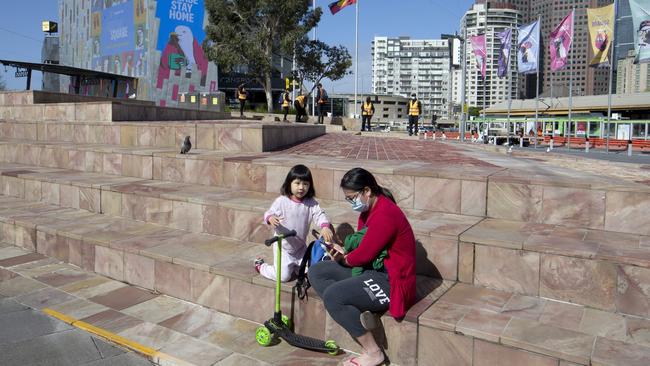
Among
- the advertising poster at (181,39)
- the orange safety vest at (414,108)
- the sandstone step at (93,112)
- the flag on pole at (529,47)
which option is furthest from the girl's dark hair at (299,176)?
the advertising poster at (181,39)

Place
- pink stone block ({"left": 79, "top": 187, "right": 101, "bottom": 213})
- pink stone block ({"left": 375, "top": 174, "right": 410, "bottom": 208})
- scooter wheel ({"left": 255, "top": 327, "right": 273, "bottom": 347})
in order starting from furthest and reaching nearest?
pink stone block ({"left": 79, "top": 187, "right": 101, "bottom": 213}) → pink stone block ({"left": 375, "top": 174, "right": 410, "bottom": 208}) → scooter wheel ({"left": 255, "top": 327, "right": 273, "bottom": 347})

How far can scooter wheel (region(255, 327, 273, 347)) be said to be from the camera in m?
3.95

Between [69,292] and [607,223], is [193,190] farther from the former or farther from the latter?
[607,223]

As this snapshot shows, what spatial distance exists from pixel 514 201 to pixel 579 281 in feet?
4.51

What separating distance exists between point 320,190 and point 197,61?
4318cm

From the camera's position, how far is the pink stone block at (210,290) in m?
4.61

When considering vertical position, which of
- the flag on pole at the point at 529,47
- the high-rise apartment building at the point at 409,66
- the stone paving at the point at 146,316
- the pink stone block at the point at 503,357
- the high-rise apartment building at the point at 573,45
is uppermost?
the high-rise apartment building at the point at 409,66

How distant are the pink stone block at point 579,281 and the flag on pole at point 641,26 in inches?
884

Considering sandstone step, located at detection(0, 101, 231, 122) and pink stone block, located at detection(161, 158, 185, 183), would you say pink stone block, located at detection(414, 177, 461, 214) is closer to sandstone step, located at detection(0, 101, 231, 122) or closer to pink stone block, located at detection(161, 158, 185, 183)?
pink stone block, located at detection(161, 158, 185, 183)

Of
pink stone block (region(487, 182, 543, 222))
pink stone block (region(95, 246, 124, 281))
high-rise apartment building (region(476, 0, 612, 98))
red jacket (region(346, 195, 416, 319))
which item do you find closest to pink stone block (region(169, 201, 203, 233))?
pink stone block (region(95, 246, 124, 281))

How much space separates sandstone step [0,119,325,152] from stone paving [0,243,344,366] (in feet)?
12.4

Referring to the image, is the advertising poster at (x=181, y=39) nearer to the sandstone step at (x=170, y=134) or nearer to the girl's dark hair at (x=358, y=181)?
the sandstone step at (x=170, y=134)

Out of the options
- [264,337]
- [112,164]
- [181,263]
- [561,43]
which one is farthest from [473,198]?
[561,43]

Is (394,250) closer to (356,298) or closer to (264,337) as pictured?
(356,298)
